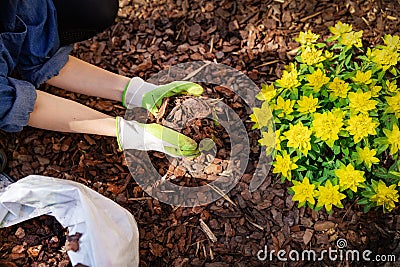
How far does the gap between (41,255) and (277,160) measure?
72 cm

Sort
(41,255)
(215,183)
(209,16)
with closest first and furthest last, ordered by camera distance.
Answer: (41,255) → (215,183) → (209,16)

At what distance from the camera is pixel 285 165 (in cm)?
152

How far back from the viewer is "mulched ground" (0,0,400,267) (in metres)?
1.56

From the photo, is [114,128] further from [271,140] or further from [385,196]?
[385,196]

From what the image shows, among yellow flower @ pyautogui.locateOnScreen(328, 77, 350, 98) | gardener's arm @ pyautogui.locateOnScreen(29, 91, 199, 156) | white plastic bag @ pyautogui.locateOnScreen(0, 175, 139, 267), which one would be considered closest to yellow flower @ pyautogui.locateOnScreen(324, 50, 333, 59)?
yellow flower @ pyautogui.locateOnScreen(328, 77, 350, 98)

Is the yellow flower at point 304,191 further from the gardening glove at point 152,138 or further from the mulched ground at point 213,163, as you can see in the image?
the gardening glove at point 152,138

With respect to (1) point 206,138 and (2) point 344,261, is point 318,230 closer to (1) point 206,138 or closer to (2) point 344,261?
(2) point 344,261

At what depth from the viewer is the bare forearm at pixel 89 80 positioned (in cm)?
170

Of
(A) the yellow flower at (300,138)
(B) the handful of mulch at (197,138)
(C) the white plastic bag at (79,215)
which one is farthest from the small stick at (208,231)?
(A) the yellow flower at (300,138)

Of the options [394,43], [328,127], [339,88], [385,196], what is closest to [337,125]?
[328,127]

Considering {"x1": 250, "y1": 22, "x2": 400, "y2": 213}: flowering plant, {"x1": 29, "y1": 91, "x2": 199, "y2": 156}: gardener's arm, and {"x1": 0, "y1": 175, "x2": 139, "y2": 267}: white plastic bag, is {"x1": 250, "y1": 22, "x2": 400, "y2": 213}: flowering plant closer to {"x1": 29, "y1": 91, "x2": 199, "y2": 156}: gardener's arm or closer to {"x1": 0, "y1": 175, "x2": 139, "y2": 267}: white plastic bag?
{"x1": 29, "y1": 91, "x2": 199, "y2": 156}: gardener's arm

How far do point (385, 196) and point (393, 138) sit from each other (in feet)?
0.53

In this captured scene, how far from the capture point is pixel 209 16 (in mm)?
1903

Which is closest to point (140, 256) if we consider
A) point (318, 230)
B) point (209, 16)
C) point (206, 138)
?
point (206, 138)
